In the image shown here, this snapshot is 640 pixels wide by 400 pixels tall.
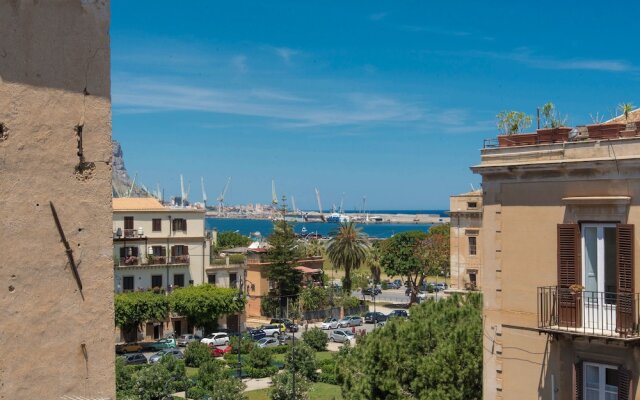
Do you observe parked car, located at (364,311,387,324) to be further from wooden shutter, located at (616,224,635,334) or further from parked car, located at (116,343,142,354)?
wooden shutter, located at (616,224,635,334)

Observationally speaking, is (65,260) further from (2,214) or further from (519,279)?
(519,279)

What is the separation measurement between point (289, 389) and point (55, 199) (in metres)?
26.6

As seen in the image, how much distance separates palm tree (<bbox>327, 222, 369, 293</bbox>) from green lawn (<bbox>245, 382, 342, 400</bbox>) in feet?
103

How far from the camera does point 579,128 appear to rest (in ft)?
48.5

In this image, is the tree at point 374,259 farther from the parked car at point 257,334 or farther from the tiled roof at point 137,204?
the tiled roof at point 137,204

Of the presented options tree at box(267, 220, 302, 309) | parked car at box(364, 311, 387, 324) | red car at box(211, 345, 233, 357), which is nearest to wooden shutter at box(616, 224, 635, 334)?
red car at box(211, 345, 233, 357)

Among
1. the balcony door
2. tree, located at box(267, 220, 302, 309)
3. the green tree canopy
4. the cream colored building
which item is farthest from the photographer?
tree, located at box(267, 220, 302, 309)

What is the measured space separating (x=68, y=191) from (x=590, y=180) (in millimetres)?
10581

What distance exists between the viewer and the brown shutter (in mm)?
13844

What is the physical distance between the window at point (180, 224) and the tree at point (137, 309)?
6274 mm

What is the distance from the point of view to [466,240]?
3547 cm

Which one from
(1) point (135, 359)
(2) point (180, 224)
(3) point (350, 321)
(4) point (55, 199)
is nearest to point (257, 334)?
(3) point (350, 321)

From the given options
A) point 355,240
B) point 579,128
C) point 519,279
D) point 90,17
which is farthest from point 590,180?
point 355,240

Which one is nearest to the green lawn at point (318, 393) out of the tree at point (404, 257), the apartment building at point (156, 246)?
the apartment building at point (156, 246)
